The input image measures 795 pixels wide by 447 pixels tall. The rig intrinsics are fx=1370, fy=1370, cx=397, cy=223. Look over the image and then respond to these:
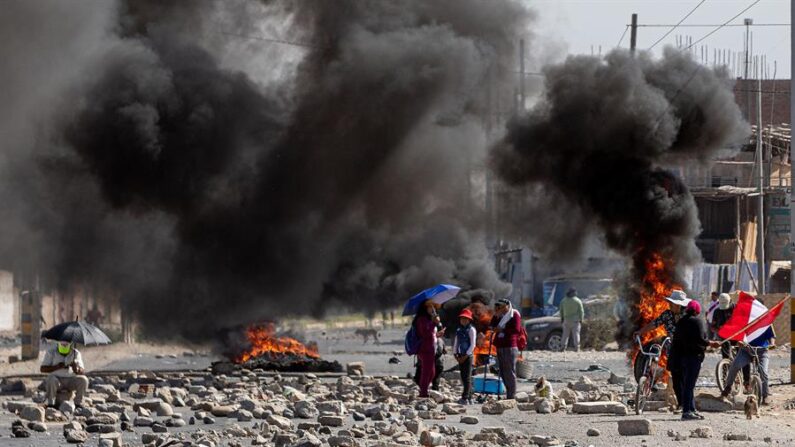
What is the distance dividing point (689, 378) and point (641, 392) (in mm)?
1125

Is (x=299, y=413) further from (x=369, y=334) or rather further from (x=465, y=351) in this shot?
(x=369, y=334)

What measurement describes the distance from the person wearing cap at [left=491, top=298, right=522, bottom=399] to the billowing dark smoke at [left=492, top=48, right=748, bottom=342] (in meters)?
3.64

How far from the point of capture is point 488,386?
843 inches

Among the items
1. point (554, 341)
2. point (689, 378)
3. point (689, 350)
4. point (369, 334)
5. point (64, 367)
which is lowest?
point (369, 334)

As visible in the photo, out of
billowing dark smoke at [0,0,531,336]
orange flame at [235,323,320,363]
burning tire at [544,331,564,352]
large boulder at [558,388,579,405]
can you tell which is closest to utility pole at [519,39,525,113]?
billowing dark smoke at [0,0,531,336]

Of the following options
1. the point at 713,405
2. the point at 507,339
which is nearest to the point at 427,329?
the point at 507,339

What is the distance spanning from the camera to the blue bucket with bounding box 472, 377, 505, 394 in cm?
2125

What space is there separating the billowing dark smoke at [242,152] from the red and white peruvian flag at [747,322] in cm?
1821

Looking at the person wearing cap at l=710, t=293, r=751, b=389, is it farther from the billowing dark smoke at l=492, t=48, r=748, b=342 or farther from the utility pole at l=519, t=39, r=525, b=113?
the utility pole at l=519, t=39, r=525, b=113

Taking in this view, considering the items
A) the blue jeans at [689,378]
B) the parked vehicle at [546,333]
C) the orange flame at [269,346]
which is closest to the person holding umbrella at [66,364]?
the blue jeans at [689,378]

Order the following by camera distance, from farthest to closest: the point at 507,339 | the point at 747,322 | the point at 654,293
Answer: the point at 654,293
the point at 507,339
the point at 747,322

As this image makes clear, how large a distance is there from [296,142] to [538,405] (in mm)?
21091

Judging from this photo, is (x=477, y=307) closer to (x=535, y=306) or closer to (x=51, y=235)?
(x=51, y=235)

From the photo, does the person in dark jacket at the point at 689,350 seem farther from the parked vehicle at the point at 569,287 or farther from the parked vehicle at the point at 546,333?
the parked vehicle at the point at 569,287
